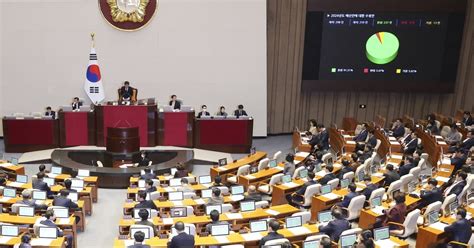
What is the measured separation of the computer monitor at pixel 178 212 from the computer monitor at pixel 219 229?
3.84 feet

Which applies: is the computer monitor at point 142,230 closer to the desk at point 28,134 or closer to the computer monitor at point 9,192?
the computer monitor at point 9,192

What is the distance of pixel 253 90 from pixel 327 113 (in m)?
3.40

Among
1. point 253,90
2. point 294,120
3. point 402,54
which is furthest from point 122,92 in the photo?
point 402,54

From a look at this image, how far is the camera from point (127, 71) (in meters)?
17.5

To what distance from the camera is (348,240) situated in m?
7.86

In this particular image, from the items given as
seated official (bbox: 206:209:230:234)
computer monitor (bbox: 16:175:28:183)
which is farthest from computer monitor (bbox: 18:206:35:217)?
seated official (bbox: 206:209:230:234)

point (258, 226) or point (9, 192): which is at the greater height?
point (258, 226)

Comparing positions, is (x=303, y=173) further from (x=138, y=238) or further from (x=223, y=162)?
(x=138, y=238)

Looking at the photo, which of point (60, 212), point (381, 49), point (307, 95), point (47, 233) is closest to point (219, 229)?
point (47, 233)

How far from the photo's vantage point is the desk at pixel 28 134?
1591 cm

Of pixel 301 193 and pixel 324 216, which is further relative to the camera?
pixel 301 193

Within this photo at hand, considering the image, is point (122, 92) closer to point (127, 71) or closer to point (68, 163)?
point (127, 71)

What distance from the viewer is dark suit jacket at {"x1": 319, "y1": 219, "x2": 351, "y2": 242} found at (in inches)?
325

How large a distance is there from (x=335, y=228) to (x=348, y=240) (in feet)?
1.40
